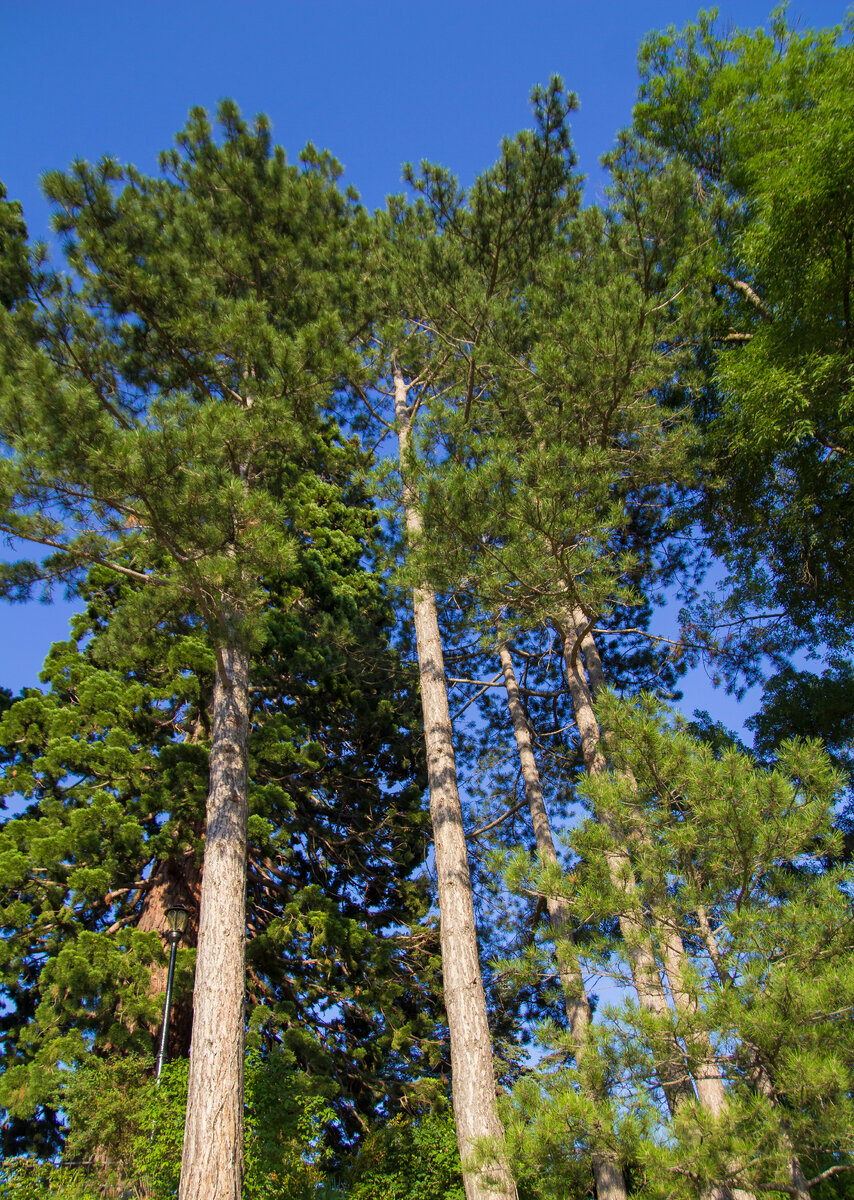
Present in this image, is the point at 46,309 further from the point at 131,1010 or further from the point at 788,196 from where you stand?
the point at 788,196

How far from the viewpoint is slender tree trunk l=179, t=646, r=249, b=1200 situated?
4133mm

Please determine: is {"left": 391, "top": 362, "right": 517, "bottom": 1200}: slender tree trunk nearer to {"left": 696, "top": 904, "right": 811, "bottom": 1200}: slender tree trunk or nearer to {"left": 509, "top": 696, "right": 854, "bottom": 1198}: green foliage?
{"left": 509, "top": 696, "right": 854, "bottom": 1198}: green foliage

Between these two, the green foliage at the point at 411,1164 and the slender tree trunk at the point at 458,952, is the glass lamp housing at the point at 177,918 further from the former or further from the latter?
the green foliage at the point at 411,1164

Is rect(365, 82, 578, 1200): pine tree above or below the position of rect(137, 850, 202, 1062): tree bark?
above

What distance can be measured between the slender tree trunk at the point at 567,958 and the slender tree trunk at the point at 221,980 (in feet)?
6.99

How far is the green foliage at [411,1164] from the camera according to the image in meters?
6.25

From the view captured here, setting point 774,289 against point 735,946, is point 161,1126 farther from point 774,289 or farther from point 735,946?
point 774,289

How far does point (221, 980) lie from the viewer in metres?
4.76

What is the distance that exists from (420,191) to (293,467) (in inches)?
137

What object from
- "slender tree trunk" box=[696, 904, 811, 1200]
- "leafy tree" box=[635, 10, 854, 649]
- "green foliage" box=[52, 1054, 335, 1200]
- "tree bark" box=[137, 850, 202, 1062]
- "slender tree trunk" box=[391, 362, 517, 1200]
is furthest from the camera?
"tree bark" box=[137, 850, 202, 1062]

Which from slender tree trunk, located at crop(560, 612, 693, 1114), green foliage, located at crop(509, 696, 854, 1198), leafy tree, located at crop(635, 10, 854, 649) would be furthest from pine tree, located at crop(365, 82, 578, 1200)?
leafy tree, located at crop(635, 10, 854, 649)

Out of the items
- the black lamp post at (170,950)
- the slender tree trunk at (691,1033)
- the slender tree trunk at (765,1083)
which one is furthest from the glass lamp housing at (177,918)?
the slender tree trunk at (765,1083)

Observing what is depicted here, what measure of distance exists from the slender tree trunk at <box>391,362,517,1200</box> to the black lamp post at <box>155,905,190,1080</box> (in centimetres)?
186

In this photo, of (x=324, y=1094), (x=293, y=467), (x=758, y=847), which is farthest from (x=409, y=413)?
(x=324, y=1094)
